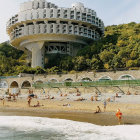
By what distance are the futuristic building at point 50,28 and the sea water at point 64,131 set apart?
2091 inches

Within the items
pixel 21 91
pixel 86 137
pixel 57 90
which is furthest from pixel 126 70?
pixel 86 137

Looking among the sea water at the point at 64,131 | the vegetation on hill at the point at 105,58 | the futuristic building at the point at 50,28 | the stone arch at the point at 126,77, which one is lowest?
the sea water at the point at 64,131

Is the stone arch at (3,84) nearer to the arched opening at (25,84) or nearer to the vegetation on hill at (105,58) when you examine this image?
the vegetation on hill at (105,58)

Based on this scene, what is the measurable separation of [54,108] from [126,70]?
18.5 m

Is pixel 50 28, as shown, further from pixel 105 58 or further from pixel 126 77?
pixel 126 77

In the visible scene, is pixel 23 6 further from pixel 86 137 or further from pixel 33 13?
pixel 86 137

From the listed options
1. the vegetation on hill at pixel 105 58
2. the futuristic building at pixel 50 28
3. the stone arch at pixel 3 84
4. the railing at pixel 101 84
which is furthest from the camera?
the futuristic building at pixel 50 28

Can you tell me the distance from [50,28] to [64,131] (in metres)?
56.8

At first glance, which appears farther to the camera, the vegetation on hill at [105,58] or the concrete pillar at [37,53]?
the concrete pillar at [37,53]

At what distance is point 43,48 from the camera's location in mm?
76375

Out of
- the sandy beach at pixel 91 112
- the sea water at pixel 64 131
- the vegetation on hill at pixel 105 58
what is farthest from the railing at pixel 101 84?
the sea water at pixel 64 131

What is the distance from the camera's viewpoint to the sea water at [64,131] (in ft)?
47.2

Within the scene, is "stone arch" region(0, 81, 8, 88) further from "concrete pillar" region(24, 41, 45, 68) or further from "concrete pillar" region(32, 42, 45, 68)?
"concrete pillar" region(32, 42, 45, 68)

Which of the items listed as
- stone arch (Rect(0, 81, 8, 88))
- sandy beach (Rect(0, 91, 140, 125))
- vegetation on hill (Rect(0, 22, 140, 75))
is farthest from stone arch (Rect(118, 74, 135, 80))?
stone arch (Rect(0, 81, 8, 88))
